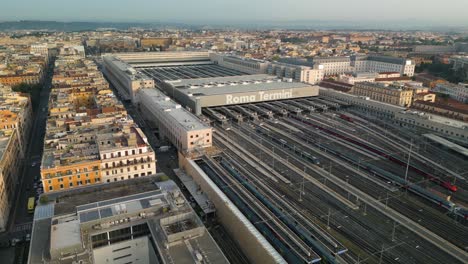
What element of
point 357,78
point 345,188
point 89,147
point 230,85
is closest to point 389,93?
point 357,78

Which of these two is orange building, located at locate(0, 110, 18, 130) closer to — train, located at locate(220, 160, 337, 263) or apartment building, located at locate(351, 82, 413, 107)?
train, located at locate(220, 160, 337, 263)

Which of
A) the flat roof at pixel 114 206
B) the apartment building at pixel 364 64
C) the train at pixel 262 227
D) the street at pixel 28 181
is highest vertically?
the apartment building at pixel 364 64

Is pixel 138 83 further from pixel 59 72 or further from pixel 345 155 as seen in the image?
pixel 345 155

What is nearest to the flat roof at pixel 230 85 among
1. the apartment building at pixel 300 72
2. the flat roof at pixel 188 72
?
the apartment building at pixel 300 72

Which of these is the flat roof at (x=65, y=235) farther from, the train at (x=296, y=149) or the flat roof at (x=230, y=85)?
the flat roof at (x=230, y=85)

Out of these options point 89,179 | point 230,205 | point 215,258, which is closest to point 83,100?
point 89,179
